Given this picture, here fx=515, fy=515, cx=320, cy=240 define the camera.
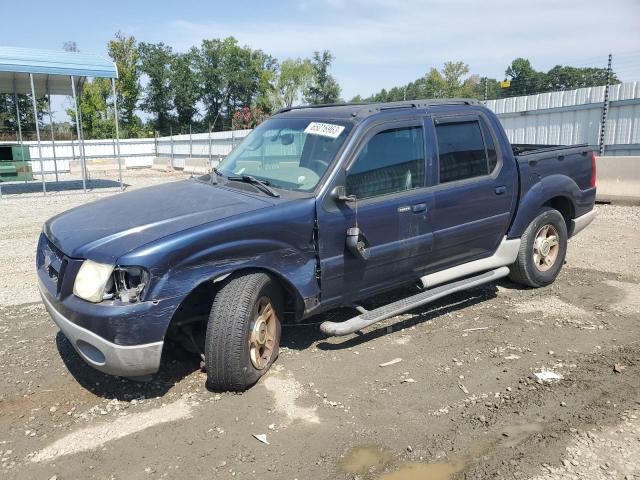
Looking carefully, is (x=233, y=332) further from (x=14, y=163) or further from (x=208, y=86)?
(x=208, y=86)

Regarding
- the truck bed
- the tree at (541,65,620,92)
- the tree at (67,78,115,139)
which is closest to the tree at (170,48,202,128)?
the tree at (67,78,115,139)

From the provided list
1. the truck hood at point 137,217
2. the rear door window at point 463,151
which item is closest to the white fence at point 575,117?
the rear door window at point 463,151

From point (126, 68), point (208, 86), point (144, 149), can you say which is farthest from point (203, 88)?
point (144, 149)

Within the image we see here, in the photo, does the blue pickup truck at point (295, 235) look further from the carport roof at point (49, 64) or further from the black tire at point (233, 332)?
the carport roof at point (49, 64)

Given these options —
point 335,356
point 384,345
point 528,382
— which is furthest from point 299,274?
point 528,382

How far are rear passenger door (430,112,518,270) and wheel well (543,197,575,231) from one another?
93cm

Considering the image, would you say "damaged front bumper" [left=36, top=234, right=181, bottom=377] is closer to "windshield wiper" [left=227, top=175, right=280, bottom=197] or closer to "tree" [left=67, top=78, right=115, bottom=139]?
"windshield wiper" [left=227, top=175, right=280, bottom=197]

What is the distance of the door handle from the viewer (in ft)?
14.5

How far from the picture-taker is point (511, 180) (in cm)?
525

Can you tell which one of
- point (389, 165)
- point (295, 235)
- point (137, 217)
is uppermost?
point (389, 165)

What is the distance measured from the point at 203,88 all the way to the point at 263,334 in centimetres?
6695

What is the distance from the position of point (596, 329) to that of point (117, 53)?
175 feet

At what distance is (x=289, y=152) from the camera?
4523 millimetres

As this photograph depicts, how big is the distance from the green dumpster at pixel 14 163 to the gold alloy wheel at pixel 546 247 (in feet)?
58.4
